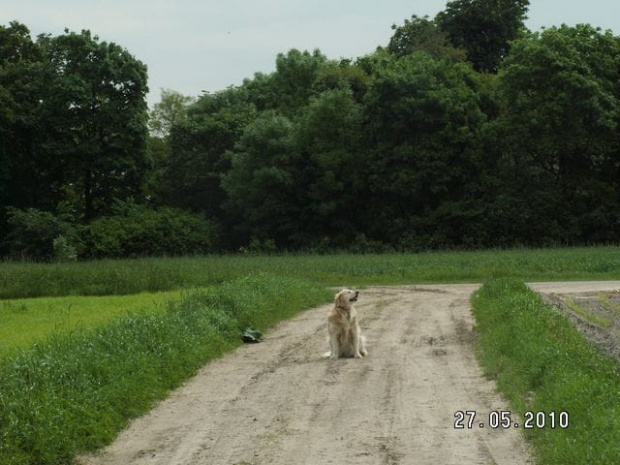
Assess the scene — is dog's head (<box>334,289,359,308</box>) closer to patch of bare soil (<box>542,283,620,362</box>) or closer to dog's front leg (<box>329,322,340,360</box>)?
dog's front leg (<box>329,322,340,360</box>)

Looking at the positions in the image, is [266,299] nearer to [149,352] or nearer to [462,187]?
[149,352]

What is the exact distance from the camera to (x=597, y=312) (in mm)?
23438

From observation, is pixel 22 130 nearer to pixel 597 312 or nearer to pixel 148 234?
pixel 148 234

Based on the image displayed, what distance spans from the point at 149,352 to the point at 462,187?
153 ft

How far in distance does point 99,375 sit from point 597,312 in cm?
1527

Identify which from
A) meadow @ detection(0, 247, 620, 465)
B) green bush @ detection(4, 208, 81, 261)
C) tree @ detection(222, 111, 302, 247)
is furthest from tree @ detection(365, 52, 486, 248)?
meadow @ detection(0, 247, 620, 465)

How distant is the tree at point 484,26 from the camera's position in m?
69.9

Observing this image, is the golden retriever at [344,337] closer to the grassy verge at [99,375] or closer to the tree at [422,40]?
the grassy verge at [99,375]

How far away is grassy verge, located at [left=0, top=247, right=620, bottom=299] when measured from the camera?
112ft

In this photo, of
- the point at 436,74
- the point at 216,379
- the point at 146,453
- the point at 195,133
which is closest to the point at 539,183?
the point at 436,74

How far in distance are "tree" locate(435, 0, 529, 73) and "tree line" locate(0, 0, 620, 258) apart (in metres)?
9.21

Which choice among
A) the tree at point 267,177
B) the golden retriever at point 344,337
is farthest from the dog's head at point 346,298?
the tree at point 267,177

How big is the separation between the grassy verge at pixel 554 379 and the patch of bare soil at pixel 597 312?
31.2 inches

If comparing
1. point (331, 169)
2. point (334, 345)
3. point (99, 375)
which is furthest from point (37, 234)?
point (99, 375)
